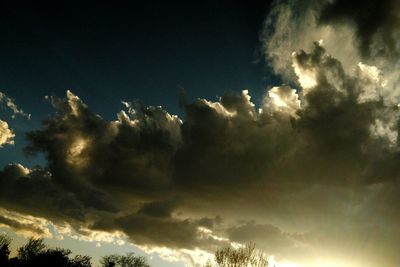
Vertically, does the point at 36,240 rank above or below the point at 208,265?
above

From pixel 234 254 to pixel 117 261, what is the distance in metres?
86.5

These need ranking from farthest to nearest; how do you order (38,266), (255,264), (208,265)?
(38,266) → (208,265) → (255,264)

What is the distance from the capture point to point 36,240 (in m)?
113

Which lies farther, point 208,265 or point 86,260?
point 86,260

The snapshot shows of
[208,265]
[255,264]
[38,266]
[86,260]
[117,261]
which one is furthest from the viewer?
[117,261]

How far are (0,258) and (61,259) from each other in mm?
15577

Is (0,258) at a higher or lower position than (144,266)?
lower

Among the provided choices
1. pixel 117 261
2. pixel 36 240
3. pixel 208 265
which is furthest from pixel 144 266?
pixel 208 265

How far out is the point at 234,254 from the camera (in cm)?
5369

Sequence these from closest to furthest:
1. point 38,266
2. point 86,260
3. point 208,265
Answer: point 208,265 → point 38,266 → point 86,260

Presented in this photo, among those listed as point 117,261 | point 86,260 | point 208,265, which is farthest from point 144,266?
point 208,265

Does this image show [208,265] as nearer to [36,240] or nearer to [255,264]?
[255,264]

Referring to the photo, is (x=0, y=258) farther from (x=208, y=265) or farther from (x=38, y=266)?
(x=208, y=265)

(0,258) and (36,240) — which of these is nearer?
(0,258)
